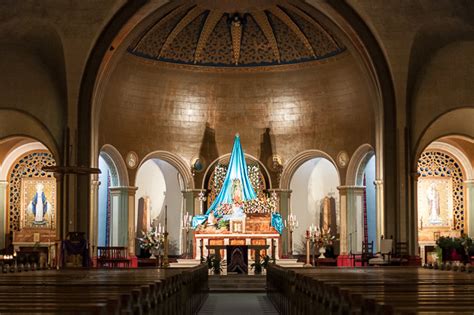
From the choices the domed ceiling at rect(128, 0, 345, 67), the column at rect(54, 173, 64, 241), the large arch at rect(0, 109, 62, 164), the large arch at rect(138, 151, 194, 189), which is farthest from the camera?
the large arch at rect(138, 151, 194, 189)

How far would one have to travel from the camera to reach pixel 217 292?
19688 mm

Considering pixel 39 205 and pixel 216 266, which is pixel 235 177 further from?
pixel 39 205

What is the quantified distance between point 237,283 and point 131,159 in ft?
27.8

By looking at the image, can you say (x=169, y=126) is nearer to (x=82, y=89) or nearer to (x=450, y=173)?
(x=82, y=89)

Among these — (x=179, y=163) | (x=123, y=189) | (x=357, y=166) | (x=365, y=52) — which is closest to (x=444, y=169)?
(x=357, y=166)

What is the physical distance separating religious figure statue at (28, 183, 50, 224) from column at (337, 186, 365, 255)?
9.46 m

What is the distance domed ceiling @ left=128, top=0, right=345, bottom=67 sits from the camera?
85.5ft

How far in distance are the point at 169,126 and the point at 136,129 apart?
4.34 feet

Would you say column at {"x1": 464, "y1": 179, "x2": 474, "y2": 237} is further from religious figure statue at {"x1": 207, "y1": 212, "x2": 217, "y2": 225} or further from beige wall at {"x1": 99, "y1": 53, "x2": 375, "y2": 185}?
religious figure statue at {"x1": 207, "y1": 212, "x2": 217, "y2": 225}

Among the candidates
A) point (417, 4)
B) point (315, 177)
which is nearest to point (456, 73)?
point (417, 4)

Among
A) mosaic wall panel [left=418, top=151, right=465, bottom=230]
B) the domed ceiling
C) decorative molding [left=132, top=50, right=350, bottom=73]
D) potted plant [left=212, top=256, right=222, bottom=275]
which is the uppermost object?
the domed ceiling

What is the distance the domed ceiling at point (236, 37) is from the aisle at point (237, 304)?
32.2ft

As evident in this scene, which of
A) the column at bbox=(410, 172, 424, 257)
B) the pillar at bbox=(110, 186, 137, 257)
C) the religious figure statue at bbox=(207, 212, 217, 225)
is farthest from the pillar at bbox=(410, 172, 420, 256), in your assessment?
the pillar at bbox=(110, 186, 137, 257)

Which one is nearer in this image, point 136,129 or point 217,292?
point 217,292
